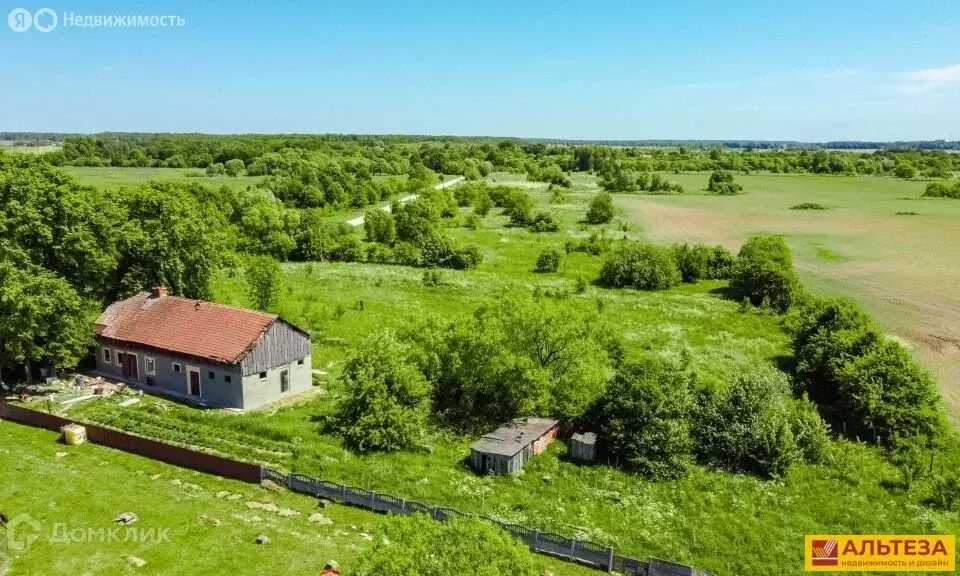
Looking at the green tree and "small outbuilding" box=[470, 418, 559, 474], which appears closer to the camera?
"small outbuilding" box=[470, 418, 559, 474]


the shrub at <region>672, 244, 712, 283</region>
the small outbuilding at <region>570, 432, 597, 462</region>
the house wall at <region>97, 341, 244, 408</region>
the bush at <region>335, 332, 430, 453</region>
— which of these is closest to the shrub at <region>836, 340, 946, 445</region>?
the small outbuilding at <region>570, 432, 597, 462</region>

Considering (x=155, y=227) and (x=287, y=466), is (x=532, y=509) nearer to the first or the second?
(x=287, y=466)

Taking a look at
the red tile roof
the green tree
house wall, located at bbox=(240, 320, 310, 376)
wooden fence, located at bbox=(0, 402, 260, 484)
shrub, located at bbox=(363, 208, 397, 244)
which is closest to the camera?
wooden fence, located at bbox=(0, 402, 260, 484)

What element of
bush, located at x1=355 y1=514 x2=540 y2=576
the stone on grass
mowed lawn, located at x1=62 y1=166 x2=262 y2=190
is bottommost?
the stone on grass

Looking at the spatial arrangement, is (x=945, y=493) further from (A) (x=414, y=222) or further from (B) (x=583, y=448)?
(A) (x=414, y=222)

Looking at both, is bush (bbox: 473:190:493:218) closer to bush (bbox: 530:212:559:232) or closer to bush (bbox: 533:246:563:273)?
bush (bbox: 530:212:559:232)

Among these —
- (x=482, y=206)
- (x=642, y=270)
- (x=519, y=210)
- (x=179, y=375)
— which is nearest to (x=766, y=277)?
(x=642, y=270)

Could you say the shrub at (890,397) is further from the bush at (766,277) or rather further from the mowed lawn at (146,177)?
the mowed lawn at (146,177)

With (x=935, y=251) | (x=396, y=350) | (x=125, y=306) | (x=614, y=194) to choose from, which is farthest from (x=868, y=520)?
(x=614, y=194)

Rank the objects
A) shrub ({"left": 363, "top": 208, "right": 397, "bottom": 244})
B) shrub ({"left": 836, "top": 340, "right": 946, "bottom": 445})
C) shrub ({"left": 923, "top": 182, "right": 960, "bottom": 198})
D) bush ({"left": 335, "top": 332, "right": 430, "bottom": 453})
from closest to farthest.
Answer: bush ({"left": 335, "top": 332, "right": 430, "bottom": 453})
shrub ({"left": 836, "top": 340, "right": 946, "bottom": 445})
shrub ({"left": 363, "top": 208, "right": 397, "bottom": 244})
shrub ({"left": 923, "top": 182, "right": 960, "bottom": 198})
